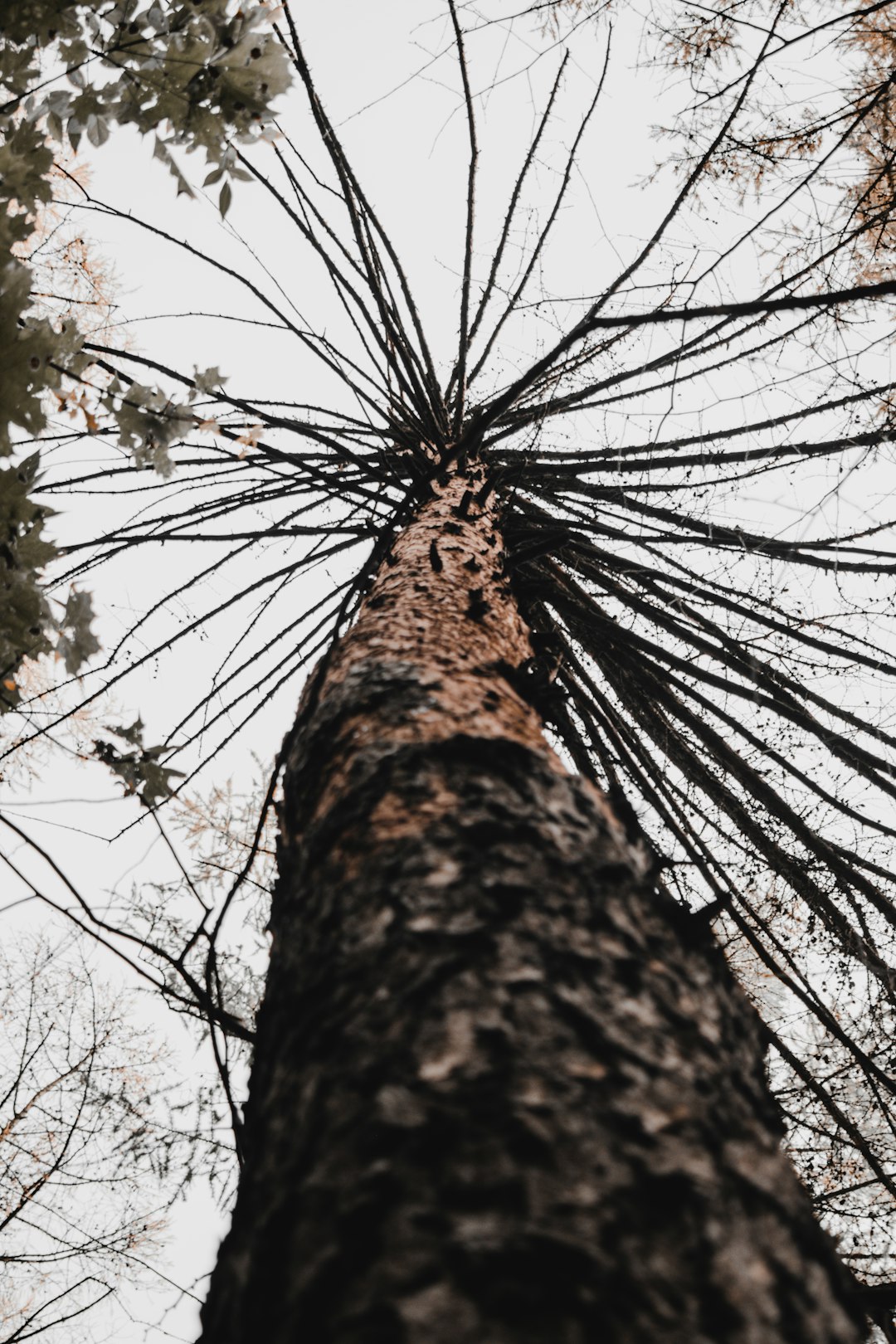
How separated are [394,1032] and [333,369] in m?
3.07

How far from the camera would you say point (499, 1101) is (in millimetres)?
617

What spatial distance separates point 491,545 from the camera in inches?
100

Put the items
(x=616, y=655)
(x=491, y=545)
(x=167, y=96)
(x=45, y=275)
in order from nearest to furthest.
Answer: (x=167, y=96)
(x=491, y=545)
(x=616, y=655)
(x=45, y=275)

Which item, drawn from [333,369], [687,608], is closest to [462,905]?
[687,608]

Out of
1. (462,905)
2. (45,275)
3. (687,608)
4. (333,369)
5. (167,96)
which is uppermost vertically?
(45,275)

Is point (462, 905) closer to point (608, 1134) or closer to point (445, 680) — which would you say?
point (608, 1134)

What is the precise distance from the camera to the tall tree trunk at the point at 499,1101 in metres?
0.51

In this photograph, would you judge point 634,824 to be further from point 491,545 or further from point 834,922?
point 834,922

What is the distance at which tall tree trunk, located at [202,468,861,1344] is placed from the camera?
51 cm

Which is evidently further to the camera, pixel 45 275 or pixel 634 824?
pixel 45 275

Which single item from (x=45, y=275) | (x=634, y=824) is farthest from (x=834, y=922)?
(x=45, y=275)

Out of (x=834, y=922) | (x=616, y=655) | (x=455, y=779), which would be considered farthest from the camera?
(x=616, y=655)

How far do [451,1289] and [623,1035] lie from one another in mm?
280

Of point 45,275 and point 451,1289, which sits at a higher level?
point 45,275
